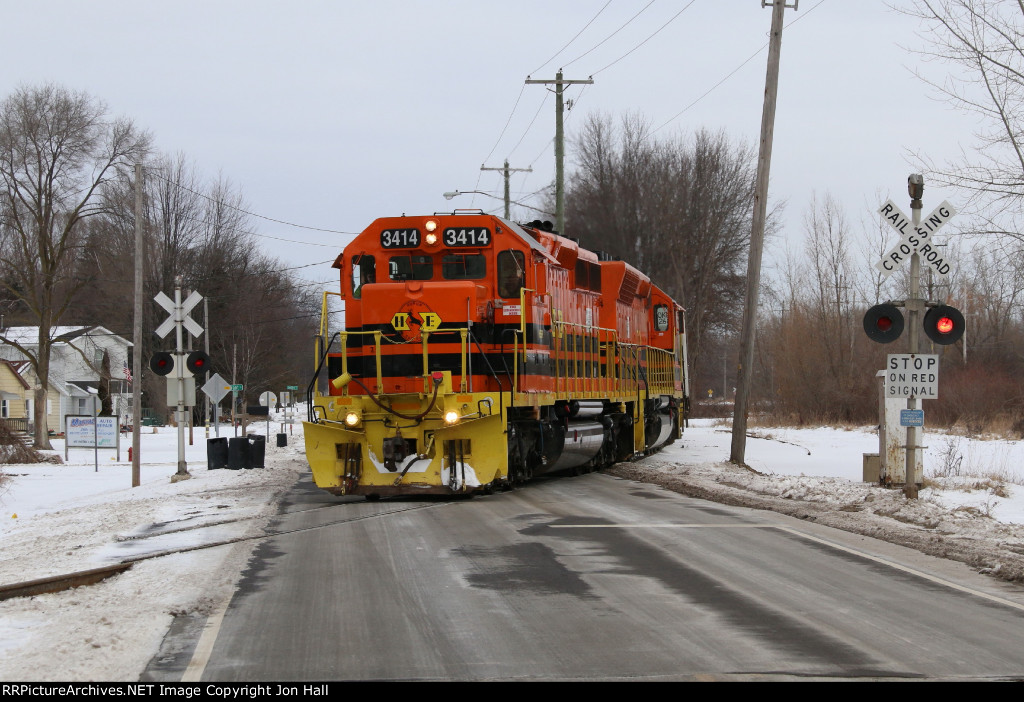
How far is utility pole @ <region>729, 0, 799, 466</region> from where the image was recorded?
19328 mm

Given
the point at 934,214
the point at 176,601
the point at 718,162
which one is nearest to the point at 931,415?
the point at 718,162

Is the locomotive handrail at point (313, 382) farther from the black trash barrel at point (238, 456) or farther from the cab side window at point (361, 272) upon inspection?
the black trash barrel at point (238, 456)

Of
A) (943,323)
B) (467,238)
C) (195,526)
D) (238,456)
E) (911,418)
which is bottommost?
(195,526)

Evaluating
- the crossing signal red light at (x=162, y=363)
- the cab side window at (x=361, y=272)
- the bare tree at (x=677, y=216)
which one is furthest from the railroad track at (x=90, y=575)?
the bare tree at (x=677, y=216)

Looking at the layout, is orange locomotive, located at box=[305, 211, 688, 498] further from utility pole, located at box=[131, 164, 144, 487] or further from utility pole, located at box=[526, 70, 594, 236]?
utility pole, located at box=[526, 70, 594, 236]

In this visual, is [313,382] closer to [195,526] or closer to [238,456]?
[195,526]

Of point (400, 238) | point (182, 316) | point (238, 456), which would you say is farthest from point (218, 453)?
point (400, 238)

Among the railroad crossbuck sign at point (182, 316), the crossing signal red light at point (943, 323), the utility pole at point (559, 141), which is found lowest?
the crossing signal red light at point (943, 323)

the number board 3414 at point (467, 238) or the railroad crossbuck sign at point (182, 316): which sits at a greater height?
the number board 3414 at point (467, 238)

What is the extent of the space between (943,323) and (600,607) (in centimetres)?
751

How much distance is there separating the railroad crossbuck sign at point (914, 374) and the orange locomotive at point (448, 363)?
4988 millimetres

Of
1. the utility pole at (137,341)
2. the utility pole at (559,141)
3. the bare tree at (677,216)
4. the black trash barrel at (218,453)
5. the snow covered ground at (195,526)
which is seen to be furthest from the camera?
the bare tree at (677,216)

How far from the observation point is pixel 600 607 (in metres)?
7.22

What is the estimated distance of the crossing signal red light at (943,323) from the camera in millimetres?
12469
